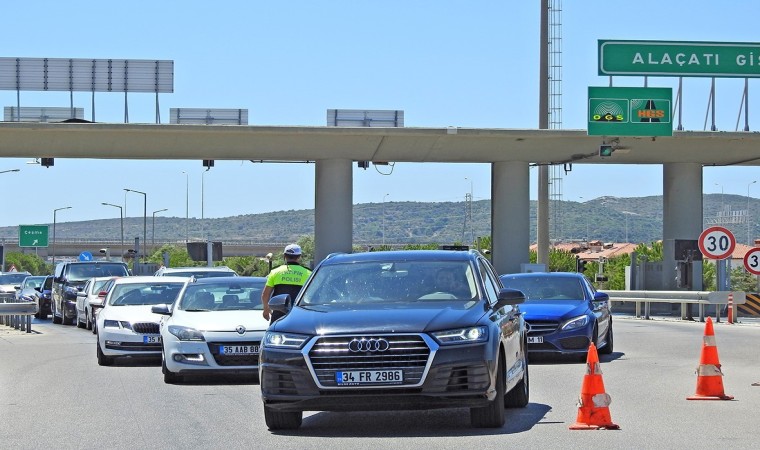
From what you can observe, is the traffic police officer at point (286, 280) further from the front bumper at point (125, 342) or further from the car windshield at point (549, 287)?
the car windshield at point (549, 287)

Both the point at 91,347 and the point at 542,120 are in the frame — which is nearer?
the point at 91,347

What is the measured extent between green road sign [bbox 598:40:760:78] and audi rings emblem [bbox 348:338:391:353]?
32526mm

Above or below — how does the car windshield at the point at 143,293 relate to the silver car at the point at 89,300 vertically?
above

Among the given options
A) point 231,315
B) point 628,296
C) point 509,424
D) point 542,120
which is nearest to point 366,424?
point 509,424

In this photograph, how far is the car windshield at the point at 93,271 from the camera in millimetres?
36781

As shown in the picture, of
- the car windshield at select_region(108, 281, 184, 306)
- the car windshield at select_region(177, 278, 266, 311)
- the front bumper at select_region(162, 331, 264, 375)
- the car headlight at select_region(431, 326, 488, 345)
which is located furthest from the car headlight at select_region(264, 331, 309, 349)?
the car windshield at select_region(108, 281, 184, 306)

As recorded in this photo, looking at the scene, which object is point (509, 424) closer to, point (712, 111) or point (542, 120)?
point (712, 111)

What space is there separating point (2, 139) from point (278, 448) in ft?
110

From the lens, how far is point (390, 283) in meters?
12.3

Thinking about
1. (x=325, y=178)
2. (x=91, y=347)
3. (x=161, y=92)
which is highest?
(x=161, y=92)

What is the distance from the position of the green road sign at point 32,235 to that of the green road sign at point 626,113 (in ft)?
238

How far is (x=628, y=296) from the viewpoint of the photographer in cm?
3944

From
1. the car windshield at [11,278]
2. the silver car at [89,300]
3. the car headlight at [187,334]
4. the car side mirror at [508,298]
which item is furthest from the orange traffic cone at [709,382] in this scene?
the car windshield at [11,278]

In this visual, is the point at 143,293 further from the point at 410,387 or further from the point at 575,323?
the point at 410,387
